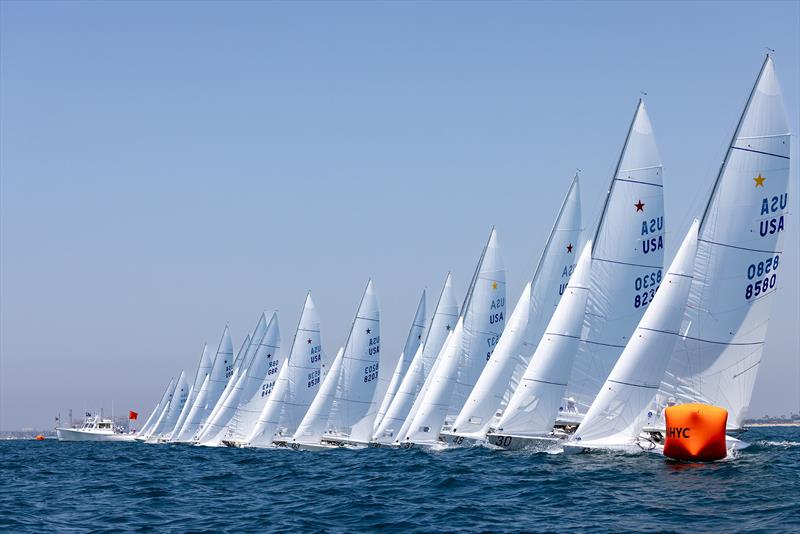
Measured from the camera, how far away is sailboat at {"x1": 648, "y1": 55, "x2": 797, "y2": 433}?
2925 cm

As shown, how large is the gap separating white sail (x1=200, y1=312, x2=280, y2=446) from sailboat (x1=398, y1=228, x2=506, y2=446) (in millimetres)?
14855

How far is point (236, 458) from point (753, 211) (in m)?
23.8

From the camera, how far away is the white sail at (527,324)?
39.6m

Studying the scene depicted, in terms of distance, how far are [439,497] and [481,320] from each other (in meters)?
23.7

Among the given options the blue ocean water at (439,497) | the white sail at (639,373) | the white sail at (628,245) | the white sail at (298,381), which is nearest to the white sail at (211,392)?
the white sail at (298,381)

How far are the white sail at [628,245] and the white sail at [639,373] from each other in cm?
436

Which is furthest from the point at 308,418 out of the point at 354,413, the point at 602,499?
the point at 602,499

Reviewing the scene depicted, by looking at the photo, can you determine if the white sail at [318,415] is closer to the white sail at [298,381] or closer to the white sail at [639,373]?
the white sail at [298,381]

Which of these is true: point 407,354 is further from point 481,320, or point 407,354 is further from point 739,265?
point 739,265

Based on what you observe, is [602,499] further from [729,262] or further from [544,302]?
[544,302]

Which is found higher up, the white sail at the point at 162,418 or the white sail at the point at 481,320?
the white sail at the point at 481,320

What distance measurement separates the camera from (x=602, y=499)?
2009cm

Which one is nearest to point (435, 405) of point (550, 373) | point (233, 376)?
point (550, 373)

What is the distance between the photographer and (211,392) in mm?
74125
